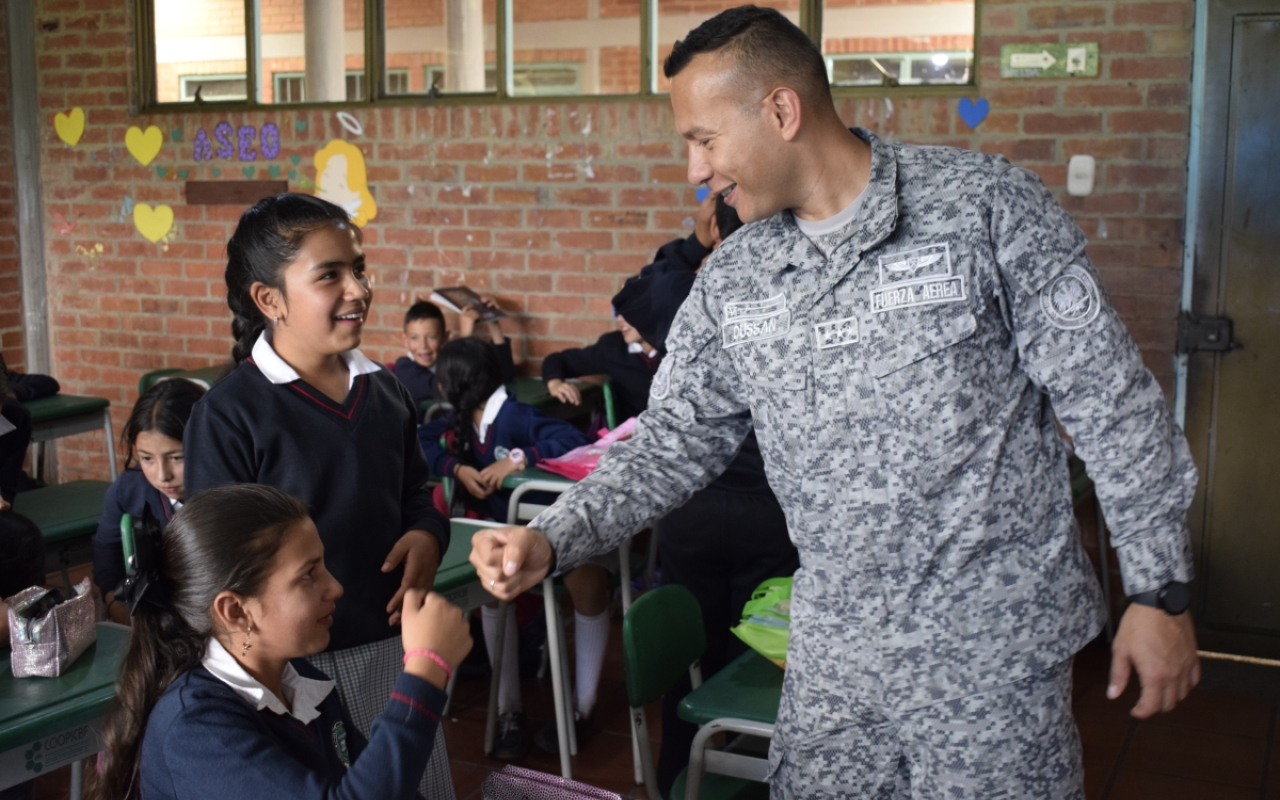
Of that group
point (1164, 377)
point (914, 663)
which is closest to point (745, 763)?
point (914, 663)

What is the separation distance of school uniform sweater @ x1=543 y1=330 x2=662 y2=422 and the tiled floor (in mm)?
1006

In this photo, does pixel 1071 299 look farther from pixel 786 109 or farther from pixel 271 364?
pixel 271 364

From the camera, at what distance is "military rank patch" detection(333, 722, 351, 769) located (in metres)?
1.65

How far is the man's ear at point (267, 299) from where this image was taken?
1.98 m

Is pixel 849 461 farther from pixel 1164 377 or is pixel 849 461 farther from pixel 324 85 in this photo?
pixel 324 85

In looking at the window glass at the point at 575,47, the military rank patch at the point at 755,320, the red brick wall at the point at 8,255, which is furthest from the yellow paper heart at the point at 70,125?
the military rank patch at the point at 755,320

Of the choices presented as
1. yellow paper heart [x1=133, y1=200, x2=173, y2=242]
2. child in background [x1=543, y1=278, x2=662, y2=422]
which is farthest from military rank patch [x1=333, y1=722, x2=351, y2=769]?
yellow paper heart [x1=133, y1=200, x2=173, y2=242]

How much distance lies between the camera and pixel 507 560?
4.93ft

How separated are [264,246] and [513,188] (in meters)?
2.85

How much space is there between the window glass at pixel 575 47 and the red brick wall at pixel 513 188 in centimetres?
8

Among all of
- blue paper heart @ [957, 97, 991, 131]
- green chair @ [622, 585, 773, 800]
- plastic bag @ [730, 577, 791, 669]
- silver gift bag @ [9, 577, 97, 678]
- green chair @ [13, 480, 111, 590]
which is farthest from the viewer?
blue paper heart @ [957, 97, 991, 131]

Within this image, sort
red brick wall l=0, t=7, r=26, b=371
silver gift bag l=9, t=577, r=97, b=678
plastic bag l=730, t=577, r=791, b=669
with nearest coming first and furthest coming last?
silver gift bag l=9, t=577, r=97, b=678, plastic bag l=730, t=577, r=791, b=669, red brick wall l=0, t=7, r=26, b=371

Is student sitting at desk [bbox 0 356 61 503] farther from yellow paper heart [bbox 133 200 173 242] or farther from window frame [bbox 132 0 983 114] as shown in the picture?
window frame [bbox 132 0 983 114]

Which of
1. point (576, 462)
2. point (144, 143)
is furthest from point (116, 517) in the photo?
point (144, 143)
